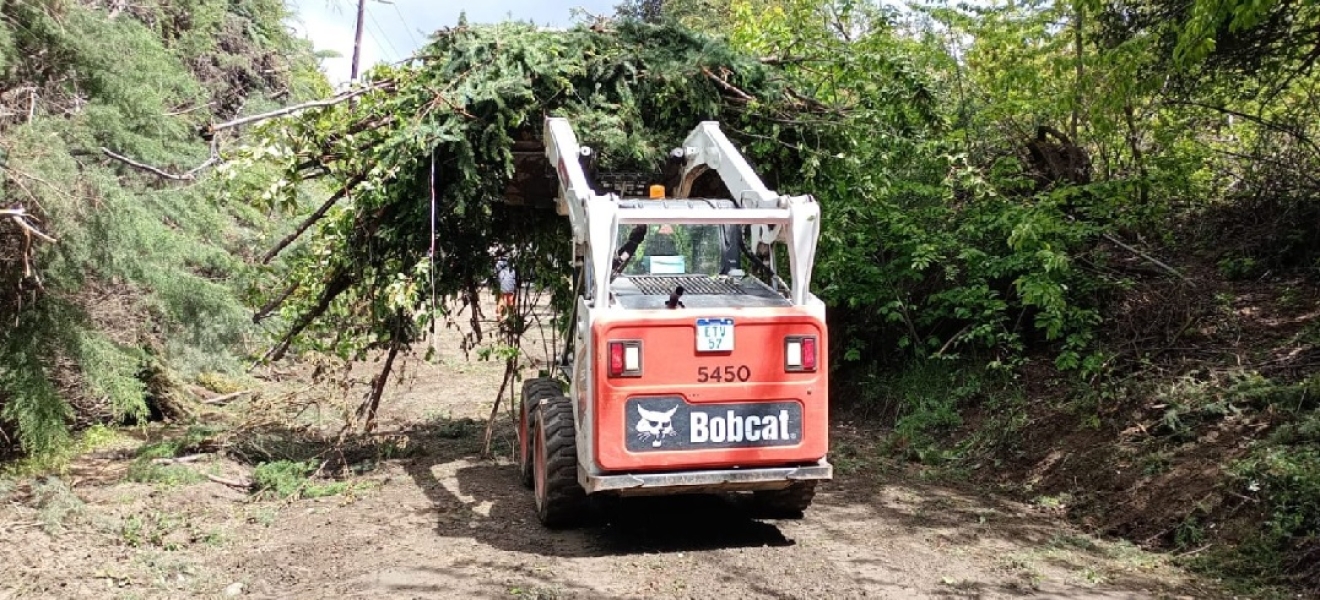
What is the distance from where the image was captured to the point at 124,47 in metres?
9.38

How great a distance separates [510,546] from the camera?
6.73 meters

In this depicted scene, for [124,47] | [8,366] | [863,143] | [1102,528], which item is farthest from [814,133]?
[8,366]

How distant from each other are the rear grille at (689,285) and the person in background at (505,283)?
113 inches

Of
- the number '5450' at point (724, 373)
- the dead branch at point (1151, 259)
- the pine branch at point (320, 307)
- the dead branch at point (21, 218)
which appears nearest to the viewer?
the number '5450' at point (724, 373)

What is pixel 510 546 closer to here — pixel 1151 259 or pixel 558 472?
pixel 558 472

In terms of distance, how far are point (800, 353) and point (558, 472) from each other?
1.79 m

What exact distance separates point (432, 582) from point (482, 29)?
5.11m

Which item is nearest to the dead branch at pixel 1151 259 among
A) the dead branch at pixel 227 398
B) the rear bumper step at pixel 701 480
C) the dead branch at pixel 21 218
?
the rear bumper step at pixel 701 480

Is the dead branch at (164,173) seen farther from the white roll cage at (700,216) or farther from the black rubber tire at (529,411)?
the black rubber tire at (529,411)

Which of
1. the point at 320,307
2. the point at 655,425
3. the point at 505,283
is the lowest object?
the point at 655,425

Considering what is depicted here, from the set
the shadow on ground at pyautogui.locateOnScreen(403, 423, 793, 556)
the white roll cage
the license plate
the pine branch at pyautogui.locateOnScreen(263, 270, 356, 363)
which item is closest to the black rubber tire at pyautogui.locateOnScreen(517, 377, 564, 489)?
the shadow on ground at pyautogui.locateOnScreen(403, 423, 793, 556)

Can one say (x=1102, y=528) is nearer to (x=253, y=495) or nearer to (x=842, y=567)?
(x=842, y=567)

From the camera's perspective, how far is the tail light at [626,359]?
6156 millimetres

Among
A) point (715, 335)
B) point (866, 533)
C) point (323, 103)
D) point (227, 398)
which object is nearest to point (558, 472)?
point (715, 335)
